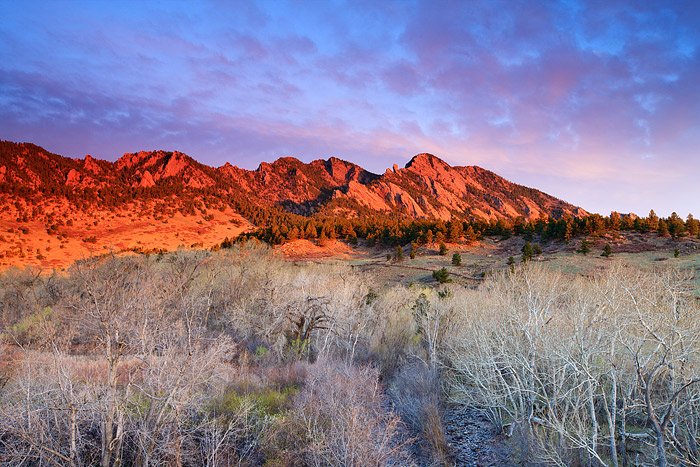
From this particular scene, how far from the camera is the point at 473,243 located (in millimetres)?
75750

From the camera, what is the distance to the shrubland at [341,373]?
7977 mm

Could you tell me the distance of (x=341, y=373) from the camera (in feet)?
58.5

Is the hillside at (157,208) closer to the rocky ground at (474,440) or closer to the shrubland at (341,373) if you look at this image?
the shrubland at (341,373)

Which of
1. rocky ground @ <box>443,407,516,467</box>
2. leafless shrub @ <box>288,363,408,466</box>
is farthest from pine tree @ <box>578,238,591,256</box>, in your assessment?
leafless shrub @ <box>288,363,408,466</box>

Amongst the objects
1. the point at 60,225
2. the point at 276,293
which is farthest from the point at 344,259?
the point at 60,225

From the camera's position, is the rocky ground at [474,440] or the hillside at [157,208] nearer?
the rocky ground at [474,440]

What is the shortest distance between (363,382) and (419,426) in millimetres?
3594

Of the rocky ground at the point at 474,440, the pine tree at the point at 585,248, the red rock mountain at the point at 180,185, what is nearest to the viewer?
the rocky ground at the point at 474,440

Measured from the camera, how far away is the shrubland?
798 cm

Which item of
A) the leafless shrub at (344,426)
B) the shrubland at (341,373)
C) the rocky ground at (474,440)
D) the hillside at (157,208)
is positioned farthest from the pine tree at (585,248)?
the leafless shrub at (344,426)

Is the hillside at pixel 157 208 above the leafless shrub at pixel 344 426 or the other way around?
above

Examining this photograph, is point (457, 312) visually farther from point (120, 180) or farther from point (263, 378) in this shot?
point (120, 180)

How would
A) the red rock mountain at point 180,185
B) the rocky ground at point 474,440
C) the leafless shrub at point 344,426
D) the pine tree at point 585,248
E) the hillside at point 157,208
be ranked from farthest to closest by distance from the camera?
1. the red rock mountain at point 180,185
2. the hillside at point 157,208
3. the pine tree at point 585,248
4. the rocky ground at point 474,440
5. the leafless shrub at point 344,426

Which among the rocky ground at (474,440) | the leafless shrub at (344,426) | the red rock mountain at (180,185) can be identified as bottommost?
the rocky ground at (474,440)
